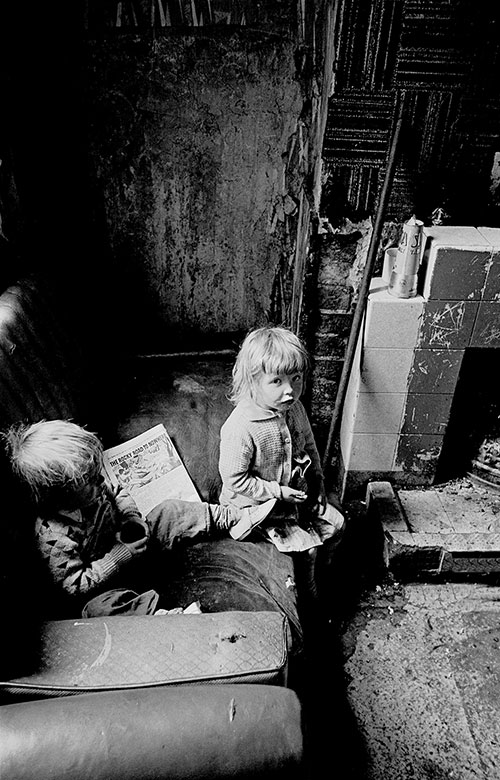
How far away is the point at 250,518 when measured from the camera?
192cm

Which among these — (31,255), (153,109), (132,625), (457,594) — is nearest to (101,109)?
(153,109)

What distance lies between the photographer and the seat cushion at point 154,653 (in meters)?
1.28

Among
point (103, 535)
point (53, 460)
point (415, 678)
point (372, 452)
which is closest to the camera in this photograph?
point (53, 460)

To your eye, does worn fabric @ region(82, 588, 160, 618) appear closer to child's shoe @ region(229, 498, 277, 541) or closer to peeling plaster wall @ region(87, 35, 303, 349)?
child's shoe @ region(229, 498, 277, 541)

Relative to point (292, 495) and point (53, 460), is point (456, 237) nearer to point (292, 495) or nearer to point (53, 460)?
point (292, 495)

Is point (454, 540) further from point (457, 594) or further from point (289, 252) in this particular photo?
point (289, 252)

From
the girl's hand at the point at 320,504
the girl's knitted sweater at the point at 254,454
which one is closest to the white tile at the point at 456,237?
the girl's knitted sweater at the point at 254,454

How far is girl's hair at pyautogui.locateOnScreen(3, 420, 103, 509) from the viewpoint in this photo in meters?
1.48

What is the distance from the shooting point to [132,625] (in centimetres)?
141

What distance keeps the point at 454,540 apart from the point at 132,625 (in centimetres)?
141

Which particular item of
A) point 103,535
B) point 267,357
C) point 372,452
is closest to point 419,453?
point 372,452

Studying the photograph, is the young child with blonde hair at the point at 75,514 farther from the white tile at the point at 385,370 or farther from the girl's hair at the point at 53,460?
the white tile at the point at 385,370

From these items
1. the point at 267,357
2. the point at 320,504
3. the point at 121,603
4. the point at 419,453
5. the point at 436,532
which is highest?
the point at 267,357

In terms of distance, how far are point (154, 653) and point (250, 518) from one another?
0.65m
